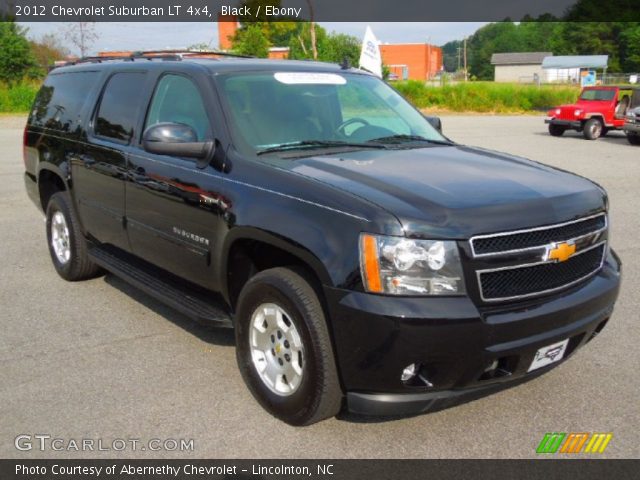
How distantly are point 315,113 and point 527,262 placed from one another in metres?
1.83

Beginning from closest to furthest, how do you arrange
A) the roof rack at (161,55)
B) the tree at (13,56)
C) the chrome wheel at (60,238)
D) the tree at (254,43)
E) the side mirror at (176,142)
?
the side mirror at (176,142) < the roof rack at (161,55) < the chrome wheel at (60,238) < the tree at (13,56) < the tree at (254,43)

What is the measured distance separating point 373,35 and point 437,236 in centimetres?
1855

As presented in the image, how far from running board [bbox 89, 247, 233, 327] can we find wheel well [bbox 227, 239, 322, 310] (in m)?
0.15

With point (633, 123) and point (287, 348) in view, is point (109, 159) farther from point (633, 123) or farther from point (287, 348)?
point (633, 123)

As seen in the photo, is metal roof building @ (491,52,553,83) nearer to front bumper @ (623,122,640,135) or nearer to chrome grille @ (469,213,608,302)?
front bumper @ (623,122,640,135)

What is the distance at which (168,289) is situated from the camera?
172 inches

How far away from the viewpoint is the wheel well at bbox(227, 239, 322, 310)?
3.56m

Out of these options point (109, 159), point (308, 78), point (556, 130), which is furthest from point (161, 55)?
point (556, 130)

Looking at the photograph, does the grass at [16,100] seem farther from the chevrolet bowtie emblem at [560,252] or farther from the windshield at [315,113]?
the chevrolet bowtie emblem at [560,252]

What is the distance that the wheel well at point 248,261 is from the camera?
3.56 metres

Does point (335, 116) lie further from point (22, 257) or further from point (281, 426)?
point (22, 257)

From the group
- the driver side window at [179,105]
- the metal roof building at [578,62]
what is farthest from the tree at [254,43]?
the metal roof building at [578,62]

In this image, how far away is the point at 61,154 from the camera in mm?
5770

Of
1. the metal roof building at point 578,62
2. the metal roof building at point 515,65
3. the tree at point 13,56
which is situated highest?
the metal roof building at point 515,65
